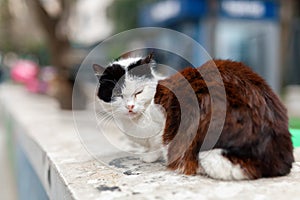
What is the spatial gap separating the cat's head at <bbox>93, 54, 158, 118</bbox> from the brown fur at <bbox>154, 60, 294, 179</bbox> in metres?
0.05

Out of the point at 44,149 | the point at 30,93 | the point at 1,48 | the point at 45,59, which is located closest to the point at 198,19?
the point at 30,93

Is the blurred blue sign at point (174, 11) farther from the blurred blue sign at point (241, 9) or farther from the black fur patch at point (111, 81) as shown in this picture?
the black fur patch at point (111, 81)

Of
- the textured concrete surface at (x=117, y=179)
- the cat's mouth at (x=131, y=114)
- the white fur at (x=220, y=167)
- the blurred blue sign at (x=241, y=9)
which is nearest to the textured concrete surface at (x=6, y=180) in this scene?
the textured concrete surface at (x=117, y=179)

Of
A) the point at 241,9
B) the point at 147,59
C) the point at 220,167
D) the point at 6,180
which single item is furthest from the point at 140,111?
the point at 241,9

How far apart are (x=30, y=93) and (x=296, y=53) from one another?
17.4ft

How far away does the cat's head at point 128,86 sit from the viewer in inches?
41.1

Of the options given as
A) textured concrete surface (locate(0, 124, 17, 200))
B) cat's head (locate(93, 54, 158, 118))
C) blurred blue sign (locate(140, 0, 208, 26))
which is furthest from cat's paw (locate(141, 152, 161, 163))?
blurred blue sign (locate(140, 0, 208, 26))

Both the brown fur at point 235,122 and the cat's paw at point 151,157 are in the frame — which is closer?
the brown fur at point 235,122

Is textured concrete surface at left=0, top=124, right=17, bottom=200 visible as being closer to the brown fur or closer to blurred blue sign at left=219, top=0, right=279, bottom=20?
the brown fur

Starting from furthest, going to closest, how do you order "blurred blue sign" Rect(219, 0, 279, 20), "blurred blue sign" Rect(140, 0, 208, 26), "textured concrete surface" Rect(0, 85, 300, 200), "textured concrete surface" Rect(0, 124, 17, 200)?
"blurred blue sign" Rect(219, 0, 279, 20)
"blurred blue sign" Rect(140, 0, 208, 26)
"textured concrete surface" Rect(0, 124, 17, 200)
"textured concrete surface" Rect(0, 85, 300, 200)

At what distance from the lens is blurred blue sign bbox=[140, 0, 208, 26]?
19.1 ft

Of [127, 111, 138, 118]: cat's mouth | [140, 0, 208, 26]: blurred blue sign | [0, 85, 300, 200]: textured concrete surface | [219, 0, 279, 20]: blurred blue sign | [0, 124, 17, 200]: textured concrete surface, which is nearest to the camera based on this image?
[0, 85, 300, 200]: textured concrete surface

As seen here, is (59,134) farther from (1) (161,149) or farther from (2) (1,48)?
(2) (1,48)

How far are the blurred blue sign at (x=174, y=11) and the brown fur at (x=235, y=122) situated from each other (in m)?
4.98
